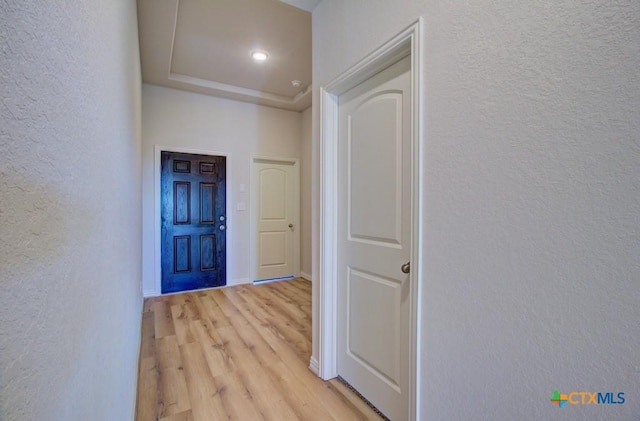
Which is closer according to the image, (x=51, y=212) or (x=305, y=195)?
(x=51, y=212)

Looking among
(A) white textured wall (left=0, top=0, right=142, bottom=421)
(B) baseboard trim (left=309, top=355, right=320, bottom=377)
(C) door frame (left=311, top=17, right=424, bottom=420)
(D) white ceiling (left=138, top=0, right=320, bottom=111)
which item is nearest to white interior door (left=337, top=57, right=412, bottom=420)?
(C) door frame (left=311, top=17, right=424, bottom=420)

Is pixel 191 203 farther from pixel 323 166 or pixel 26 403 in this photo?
pixel 26 403

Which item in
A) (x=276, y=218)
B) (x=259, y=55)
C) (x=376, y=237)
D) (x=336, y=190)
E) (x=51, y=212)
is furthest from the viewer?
(x=276, y=218)

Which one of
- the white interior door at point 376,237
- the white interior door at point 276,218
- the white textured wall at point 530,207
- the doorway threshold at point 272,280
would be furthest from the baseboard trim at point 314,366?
the white interior door at point 276,218

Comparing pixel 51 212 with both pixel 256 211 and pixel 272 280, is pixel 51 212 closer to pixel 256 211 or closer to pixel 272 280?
pixel 256 211

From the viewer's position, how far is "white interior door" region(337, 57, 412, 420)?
1553 millimetres

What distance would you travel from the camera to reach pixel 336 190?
2023 mm

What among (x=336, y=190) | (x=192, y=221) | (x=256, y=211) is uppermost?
(x=336, y=190)

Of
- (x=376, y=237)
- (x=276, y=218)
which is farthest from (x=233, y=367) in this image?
(x=276, y=218)

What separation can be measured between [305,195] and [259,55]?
88.8 inches

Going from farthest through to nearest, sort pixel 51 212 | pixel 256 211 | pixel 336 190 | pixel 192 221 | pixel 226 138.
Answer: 1. pixel 256 211
2. pixel 226 138
3. pixel 192 221
4. pixel 336 190
5. pixel 51 212

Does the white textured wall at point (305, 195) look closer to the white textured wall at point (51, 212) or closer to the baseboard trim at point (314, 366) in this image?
the baseboard trim at point (314, 366)

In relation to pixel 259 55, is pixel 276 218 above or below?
below

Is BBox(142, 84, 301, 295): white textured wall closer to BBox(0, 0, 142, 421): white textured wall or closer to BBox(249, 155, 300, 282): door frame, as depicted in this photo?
BBox(249, 155, 300, 282): door frame
